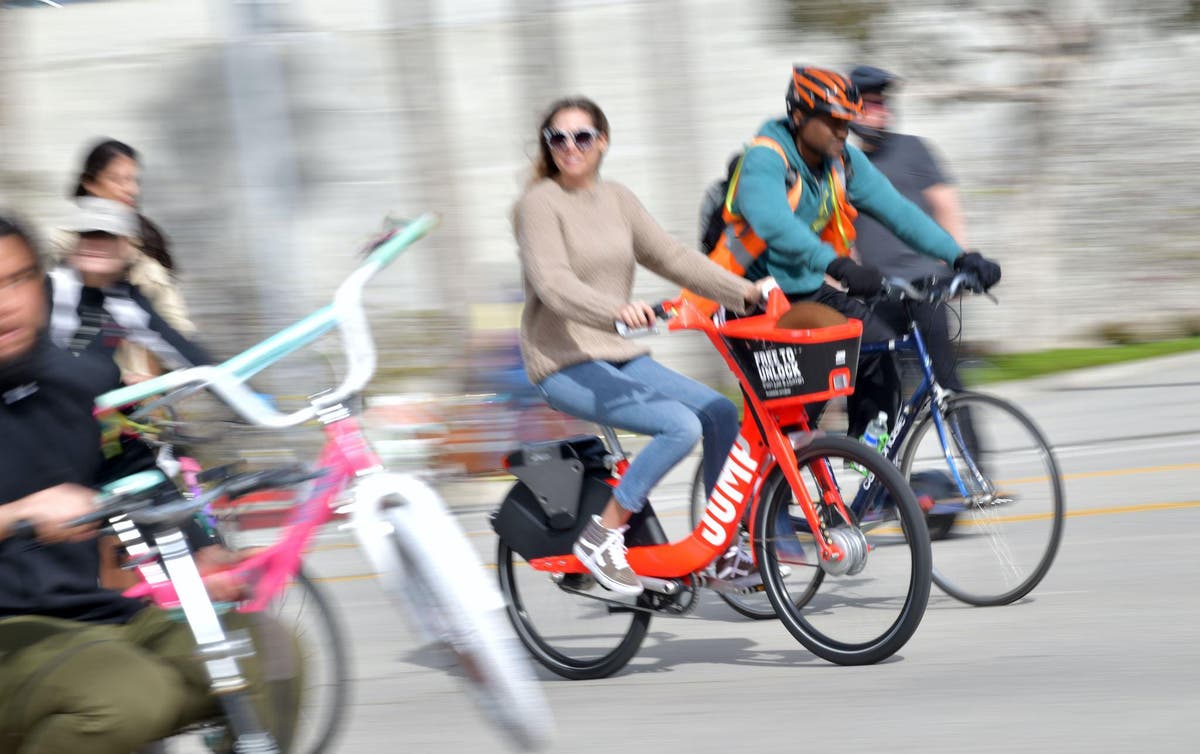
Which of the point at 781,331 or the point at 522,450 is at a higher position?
the point at 781,331

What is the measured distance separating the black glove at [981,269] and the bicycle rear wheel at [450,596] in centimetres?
261

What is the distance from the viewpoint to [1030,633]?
5.70 m

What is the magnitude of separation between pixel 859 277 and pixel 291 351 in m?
2.26

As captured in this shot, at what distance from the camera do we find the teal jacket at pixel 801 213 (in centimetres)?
568

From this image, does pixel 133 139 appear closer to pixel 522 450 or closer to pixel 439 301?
pixel 439 301

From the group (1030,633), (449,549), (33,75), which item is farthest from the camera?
(33,75)

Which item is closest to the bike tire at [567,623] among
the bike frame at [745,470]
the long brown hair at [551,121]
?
the bike frame at [745,470]

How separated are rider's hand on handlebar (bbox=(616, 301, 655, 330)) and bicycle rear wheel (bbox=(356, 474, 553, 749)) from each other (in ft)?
4.06

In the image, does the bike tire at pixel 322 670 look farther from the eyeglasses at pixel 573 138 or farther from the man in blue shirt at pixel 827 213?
the man in blue shirt at pixel 827 213

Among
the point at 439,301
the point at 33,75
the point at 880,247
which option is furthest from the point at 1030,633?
the point at 33,75

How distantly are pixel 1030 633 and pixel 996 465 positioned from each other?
2.32 ft

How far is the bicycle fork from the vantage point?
358 cm

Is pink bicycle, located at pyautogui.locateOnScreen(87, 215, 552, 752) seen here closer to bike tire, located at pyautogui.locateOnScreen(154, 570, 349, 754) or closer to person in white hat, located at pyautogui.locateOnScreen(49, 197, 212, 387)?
bike tire, located at pyautogui.locateOnScreen(154, 570, 349, 754)

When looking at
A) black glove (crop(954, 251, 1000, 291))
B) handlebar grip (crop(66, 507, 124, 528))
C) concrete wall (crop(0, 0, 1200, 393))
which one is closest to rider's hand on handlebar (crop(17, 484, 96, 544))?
handlebar grip (crop(66, 507, 124, 528))
